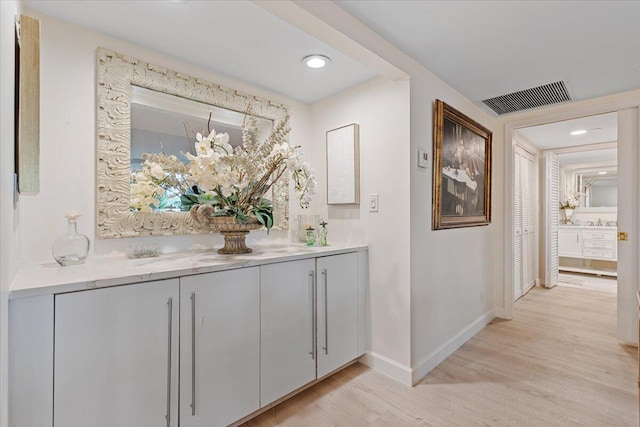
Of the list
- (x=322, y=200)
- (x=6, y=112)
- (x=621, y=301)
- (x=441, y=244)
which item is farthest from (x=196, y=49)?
(x=621, y=301)

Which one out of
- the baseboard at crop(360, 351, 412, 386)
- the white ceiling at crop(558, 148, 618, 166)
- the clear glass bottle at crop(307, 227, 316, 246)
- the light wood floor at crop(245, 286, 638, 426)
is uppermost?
the white ceiling at crop(558, 148, 618, 166)

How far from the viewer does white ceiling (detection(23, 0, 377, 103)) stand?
152 cm

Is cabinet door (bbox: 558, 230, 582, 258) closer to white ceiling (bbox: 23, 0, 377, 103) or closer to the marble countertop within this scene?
white ceiling (bbox: 23, 0, 377, 103)

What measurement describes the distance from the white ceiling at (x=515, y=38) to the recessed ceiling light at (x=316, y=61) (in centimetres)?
39

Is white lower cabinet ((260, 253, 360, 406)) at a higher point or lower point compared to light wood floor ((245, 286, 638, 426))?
higher

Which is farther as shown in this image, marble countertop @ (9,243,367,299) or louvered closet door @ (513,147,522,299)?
louvered closet door @ (513,147,522,299)

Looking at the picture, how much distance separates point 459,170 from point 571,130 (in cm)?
239

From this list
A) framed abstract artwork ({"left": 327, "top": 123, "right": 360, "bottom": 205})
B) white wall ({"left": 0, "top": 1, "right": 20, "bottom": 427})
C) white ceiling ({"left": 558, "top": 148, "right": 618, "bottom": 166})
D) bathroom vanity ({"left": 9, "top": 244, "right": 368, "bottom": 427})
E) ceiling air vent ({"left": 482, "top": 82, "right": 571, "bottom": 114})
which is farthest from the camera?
white ceiling ({"left": 558, "top": 148, "right": 618, "bottom": 166})

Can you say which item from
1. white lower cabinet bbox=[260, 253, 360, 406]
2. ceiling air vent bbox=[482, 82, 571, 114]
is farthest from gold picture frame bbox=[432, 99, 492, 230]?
white lower cabinet bbox=[260, 253, 360, 406]

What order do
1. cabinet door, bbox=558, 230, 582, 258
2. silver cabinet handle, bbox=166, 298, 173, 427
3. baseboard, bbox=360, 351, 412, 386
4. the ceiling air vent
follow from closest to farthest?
silver cabinet handle, bbox=166, 298, 173, 427 → baseboard, bbox=360, 351, 412, 386 → the ceiling air vent → cabinet door, bbox=558, 230, 582, 258

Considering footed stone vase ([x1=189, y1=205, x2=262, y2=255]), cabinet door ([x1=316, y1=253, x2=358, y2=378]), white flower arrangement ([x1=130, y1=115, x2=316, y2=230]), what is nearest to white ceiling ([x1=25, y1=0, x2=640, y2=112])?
white flower arrangement ([x1=130, y1=115, x2=316, y2=230])

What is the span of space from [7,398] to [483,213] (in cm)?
343

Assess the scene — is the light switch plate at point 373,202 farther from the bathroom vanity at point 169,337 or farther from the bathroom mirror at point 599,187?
the bathroom mirror at point 599,187

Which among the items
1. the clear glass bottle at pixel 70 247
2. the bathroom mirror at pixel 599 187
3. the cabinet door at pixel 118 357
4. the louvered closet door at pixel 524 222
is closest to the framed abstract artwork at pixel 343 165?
the cabinet door at pixel 118 357
